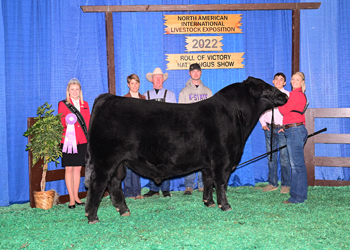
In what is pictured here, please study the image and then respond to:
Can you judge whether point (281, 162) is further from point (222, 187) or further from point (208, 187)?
point (222, 187)

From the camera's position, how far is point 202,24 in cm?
556

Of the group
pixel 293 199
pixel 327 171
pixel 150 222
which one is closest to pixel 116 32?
pixel 150 222

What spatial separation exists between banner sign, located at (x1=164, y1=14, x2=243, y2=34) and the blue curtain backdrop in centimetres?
15

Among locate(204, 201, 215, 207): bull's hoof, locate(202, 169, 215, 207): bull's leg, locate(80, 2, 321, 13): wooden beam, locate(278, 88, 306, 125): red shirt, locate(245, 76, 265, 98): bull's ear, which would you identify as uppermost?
locate(80, 2, 321, 13): wooden beam

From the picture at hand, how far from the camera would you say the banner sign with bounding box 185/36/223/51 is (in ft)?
18.4

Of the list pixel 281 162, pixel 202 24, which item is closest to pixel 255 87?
pixel 281 162

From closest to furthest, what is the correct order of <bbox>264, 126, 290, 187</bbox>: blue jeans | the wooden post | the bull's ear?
the bull's ear → <bbox>264, 126, 290, 187</bbox>: blue jeans → the wooden post

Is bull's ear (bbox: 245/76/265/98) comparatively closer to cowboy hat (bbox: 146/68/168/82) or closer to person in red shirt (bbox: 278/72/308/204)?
person in red shirt (bbox: 278/72/308/204)

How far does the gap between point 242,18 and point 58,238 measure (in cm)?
494


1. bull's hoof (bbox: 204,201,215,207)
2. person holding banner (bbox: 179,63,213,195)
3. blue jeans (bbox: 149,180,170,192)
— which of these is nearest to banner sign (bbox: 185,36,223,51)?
person holding banner (bbox: 179,63,213,195)

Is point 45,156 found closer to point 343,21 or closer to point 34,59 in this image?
point 34,59

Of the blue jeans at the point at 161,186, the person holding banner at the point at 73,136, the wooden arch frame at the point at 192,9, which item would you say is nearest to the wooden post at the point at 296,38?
the wooden arch frame at the point at 192,9

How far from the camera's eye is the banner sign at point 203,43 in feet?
18.4

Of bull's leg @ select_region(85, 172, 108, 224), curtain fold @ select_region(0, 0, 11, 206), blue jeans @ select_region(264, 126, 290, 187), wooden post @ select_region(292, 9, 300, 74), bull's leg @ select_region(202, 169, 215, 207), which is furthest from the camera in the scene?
wooden post @ select_region(292, 9, 300, 74)
